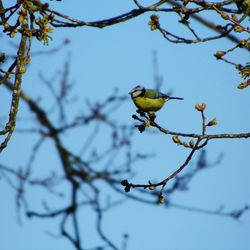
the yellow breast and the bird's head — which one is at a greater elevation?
the bird's head

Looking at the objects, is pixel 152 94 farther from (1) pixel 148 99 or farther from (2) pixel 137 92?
(2) pixel 137 92

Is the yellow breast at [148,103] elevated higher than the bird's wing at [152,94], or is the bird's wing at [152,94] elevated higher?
the bird's wing at [152,94]

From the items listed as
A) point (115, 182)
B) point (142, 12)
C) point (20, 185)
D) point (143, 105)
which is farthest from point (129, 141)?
point (142, 12)

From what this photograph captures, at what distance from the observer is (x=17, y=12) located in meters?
3.04

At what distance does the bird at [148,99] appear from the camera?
16.4 feet

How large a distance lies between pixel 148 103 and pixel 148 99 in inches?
1.6

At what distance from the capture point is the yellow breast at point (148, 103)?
4.98 metres

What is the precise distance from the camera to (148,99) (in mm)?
5016

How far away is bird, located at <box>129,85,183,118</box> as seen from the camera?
4.98 m

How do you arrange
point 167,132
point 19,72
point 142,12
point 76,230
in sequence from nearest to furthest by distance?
point 19,72
point 167,132
point 142,12
point 76,230

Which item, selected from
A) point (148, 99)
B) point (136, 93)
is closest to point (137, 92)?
point (136, 93)

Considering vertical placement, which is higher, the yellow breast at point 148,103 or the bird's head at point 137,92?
the bird's head at point 137,92

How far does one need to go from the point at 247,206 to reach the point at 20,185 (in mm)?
3014

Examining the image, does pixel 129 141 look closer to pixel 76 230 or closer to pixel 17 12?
pixel 76 230
